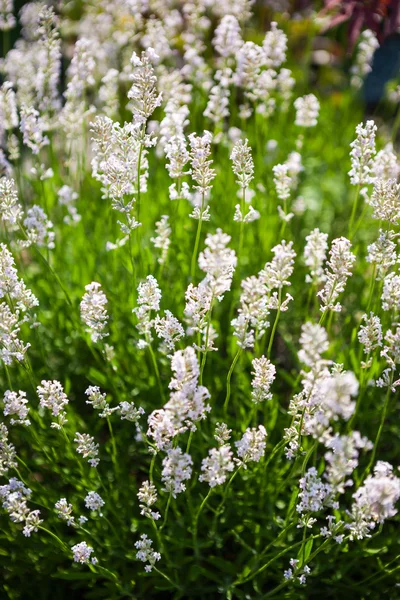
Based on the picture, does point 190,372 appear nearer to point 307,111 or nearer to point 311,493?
point 311,493

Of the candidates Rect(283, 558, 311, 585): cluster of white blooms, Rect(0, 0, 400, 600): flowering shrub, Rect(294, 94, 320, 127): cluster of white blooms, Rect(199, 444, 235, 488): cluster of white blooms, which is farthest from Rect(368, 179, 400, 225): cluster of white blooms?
Rect(294, 94, 320, 127): cluster of white blooms

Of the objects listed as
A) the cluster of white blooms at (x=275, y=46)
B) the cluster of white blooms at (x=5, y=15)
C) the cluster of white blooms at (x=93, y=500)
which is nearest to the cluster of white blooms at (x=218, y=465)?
the cluster of white blooms at (x=93, y=500)

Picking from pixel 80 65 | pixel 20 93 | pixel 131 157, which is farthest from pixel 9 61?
pixel 131 157

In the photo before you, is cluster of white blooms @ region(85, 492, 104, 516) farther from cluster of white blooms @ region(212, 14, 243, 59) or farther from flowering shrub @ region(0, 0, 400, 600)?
cluster of white blooms @ region(212, 14, 243, 59)

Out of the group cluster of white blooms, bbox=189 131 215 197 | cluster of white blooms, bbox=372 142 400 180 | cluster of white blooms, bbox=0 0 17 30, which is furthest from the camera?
cluster of white blooms, bbox=0 0 17 30

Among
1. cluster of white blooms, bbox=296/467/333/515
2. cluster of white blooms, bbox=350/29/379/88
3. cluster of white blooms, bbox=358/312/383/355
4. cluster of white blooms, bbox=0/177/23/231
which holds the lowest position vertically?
cluster of white blooms, bbox=296/467/333/515

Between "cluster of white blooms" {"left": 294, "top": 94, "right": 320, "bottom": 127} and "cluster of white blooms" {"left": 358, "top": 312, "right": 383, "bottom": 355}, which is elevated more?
"cluster of white blooms" {"left": 294, "top": 94, "right": 320, "bottom": 127}

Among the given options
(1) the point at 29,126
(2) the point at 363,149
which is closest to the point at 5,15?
(1) the point at 29,126

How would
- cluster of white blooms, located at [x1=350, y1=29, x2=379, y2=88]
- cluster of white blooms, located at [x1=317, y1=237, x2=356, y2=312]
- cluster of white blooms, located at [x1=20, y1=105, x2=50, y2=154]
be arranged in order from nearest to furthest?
cluster of white blooms, located at [x1=317, y1=237, x2=356, y2=312] → cluster of white blooms, located at [x1=20, y1=105, x2=50, y2=154] → cluster of white blooms, located at [x1=350, y1=29, x2=379, y2=88]

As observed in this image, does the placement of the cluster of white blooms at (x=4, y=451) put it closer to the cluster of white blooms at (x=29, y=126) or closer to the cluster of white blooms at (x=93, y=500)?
the cluster of white blooms at (x=93, y=500)

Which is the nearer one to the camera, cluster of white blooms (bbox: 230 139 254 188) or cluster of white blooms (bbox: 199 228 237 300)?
cluster of white blooms (bbox: 199 228 237 300)
